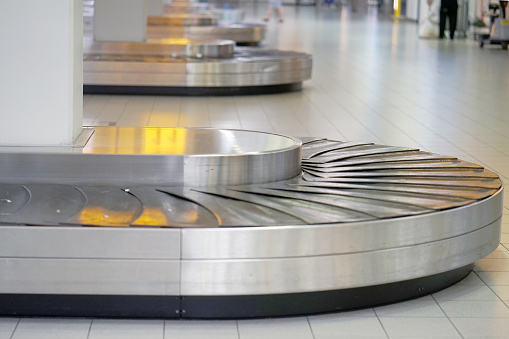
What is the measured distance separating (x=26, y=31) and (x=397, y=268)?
228 centimetres

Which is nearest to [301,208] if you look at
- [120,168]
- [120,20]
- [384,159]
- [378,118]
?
[120,168]

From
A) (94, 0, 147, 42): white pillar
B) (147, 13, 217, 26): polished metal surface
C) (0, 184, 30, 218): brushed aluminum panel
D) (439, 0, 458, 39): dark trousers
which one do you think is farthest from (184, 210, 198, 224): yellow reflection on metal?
(439, 0, 458, 39): dark trousers

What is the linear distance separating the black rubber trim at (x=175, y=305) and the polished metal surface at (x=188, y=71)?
8.06 m

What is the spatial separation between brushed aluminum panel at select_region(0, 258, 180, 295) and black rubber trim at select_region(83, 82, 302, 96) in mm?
8269

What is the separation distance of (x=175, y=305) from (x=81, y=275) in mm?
444

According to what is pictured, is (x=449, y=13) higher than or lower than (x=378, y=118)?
higher

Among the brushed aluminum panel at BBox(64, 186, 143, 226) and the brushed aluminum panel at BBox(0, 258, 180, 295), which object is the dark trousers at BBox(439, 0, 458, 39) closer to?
the brushed aluminum panel at BBox(64, 186, 143, 226)

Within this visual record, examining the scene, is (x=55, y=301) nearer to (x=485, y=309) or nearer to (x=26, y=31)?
(x=26, y=31)

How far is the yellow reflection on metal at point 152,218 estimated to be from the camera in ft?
12.4

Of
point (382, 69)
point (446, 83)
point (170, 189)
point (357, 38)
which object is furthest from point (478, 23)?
point (170, 189)

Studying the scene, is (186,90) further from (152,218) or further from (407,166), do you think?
(152,218)

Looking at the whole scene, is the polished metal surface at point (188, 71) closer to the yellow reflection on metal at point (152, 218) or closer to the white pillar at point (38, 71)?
the white pillar at point (38, 71)

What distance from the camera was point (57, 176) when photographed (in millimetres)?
4477

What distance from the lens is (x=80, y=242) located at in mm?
3701
